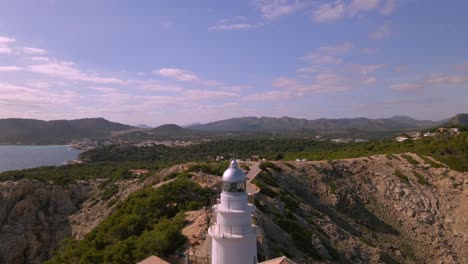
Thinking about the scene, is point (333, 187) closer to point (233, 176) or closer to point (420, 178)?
point (420, 178)

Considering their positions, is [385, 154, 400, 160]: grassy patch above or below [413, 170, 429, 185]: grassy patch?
above

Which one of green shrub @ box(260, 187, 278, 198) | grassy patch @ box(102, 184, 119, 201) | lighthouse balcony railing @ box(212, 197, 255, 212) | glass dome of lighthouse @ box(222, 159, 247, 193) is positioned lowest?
grassy patch @ box(102, 184, 119, 201)

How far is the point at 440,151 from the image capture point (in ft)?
169

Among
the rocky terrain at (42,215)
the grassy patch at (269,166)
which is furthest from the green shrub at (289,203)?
the rocky terrain at (42,215)

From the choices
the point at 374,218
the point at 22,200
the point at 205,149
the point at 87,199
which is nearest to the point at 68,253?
the point at 22,200

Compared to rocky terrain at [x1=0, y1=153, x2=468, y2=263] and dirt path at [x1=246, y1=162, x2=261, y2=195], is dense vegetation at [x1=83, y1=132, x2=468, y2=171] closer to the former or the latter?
rocky terrain at [x1=0, y1=153, x2=468, y2=263]

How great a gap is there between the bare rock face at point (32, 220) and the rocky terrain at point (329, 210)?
0.28ft

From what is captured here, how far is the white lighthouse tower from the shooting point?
27.8 ft

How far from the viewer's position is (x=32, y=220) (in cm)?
3362

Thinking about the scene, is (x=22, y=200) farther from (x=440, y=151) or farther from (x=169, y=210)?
(x=440, y=151)

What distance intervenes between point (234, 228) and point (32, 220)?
3162 centimetres

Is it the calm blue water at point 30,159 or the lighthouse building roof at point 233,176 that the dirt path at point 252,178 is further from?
the calm blue water at point 30,159

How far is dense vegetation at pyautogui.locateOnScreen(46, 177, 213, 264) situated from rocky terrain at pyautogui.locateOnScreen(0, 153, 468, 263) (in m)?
1.89

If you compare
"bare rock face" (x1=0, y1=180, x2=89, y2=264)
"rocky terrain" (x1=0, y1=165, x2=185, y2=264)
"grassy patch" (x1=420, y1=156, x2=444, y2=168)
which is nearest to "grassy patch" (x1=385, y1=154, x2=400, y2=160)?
"grassy patch" (x1=420, y1=156, x2=444, y2=168)
